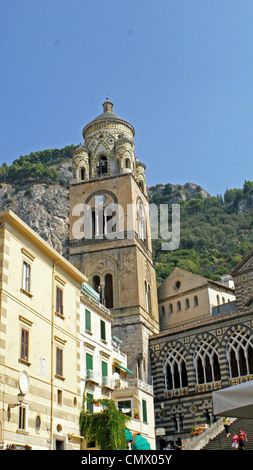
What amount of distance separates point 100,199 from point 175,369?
15552 mm

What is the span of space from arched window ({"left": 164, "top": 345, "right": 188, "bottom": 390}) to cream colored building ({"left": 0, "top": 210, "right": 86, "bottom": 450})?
14.1 metres

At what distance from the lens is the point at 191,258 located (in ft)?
264

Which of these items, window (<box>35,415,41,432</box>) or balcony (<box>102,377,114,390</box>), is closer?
window (<box>35,415,41,432</box>)

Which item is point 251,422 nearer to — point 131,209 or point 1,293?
point 1,293

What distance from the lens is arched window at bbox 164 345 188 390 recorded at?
119 ft

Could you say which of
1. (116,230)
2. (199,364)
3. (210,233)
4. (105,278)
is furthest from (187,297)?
(210,233)

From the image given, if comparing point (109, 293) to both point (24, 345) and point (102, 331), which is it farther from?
point (24, 345)

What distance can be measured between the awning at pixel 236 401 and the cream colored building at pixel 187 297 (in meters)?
33.2

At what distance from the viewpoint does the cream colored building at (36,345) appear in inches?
710

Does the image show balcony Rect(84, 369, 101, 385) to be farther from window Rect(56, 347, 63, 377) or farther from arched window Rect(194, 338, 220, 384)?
arched window Rect(194, 338, 220, 384)

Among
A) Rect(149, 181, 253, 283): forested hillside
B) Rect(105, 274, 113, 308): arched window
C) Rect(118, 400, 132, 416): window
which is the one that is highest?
Rect(149, 181, 253, 283): forested hillside

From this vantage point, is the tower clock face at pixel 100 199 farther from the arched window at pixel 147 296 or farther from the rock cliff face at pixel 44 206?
the rock cliff face at pixel 44 206

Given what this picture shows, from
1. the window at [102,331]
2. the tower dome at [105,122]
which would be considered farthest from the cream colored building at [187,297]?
the window at [102,331]

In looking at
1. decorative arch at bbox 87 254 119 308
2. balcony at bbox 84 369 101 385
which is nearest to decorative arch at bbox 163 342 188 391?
decorative arch at bbox 87 254 119 308
